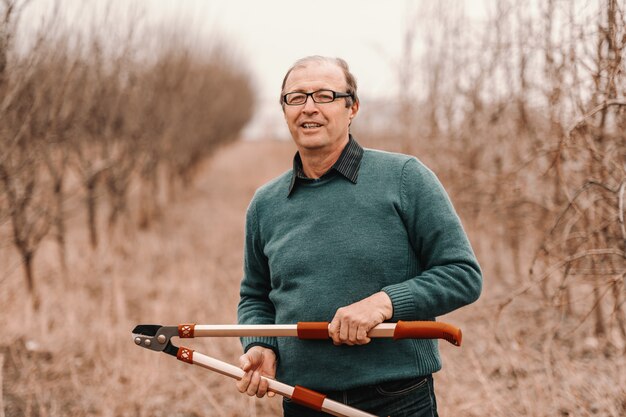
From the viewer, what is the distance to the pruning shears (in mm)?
1711

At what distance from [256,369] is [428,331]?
0.66 metres

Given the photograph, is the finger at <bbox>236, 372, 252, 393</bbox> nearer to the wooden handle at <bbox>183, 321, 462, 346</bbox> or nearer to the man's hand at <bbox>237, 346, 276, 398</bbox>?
the man's hand at <bbox>237, 346, 276, 398</bbox>

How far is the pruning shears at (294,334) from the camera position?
1.71m

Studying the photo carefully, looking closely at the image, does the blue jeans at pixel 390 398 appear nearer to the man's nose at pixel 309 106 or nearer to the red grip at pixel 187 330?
the red grip at pixel 187 330

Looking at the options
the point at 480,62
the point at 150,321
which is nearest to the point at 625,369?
the point at 480,62

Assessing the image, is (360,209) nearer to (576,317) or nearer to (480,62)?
(576,317)

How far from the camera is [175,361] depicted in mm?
5211

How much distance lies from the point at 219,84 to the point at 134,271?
13.5 metres

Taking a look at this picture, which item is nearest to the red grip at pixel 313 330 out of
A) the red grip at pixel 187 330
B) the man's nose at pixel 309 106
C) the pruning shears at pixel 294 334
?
the pruning shears at pixel 294 334

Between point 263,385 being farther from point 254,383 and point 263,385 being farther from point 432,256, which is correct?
point 432,256

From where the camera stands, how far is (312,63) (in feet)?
6.80

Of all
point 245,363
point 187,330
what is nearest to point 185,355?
point 187,330

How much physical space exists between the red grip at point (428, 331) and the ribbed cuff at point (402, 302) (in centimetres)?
9

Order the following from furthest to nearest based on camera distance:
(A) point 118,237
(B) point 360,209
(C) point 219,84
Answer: (C) point 219,84
(A) point 118,237
(B) point 360,209
